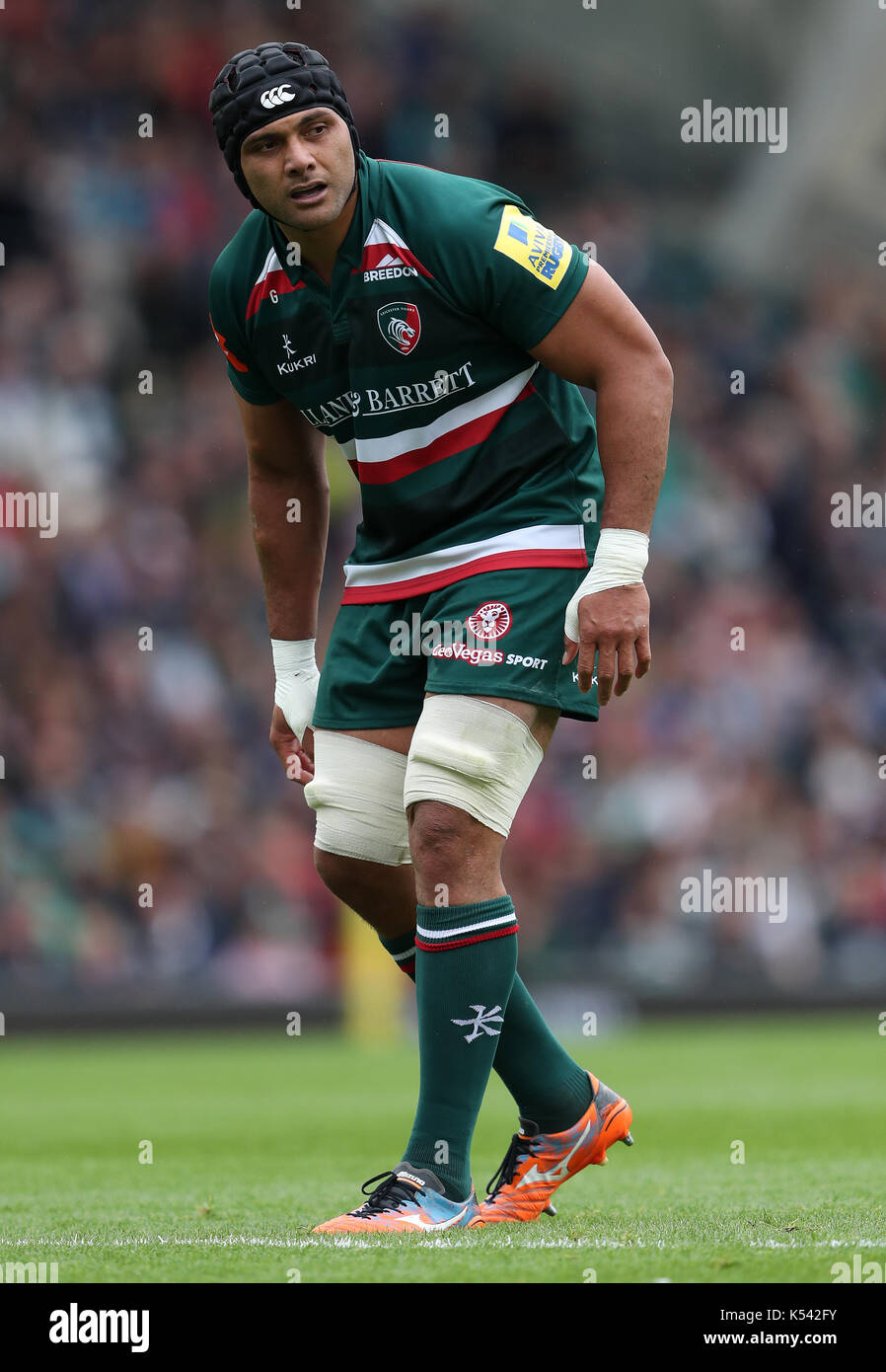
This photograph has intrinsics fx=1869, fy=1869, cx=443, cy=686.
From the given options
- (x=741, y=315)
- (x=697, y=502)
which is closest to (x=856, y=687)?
(x=697, y=502)

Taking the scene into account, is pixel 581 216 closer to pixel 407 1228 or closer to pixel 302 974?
pixel 302 974

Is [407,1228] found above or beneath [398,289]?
beneath

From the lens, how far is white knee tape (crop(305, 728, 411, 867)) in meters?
4.03

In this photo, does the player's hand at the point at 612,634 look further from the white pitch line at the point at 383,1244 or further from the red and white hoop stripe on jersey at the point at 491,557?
the white pitch line at the point at 383,1244

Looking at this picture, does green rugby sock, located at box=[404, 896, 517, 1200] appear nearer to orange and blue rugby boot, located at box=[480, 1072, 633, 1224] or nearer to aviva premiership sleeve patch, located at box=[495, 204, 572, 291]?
orange and blue rugby boot, located at box=[480, 1072, 633, 1224]

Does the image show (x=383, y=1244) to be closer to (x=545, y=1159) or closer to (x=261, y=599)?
(x=545, y=1159)

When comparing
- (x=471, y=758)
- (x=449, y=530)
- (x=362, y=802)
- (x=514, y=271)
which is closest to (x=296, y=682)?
(x=362, y=802)

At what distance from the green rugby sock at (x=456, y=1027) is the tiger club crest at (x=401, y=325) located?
116cm

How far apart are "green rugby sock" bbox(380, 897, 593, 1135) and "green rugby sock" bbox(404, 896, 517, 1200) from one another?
28 cm

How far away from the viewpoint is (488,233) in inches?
147

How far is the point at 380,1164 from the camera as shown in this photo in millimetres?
5234

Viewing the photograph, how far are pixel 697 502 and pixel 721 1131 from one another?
844cm

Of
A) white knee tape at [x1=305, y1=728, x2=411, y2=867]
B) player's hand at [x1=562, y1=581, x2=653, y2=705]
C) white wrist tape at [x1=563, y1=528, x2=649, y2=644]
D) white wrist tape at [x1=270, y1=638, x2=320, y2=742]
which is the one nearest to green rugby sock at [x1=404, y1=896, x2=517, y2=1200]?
white knee tape at [x1=305, y1=728, x2=411, y2=867]

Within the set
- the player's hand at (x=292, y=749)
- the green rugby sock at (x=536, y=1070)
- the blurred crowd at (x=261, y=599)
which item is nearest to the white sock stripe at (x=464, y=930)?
the green rugby sock at (x=536, y=1070)
